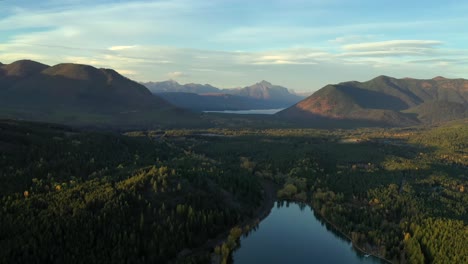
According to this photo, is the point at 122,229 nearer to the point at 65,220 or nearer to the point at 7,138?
the point at 65,220

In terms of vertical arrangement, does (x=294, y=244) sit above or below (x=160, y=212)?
below

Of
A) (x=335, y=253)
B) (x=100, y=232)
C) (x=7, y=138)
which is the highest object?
(x=7, y=138)

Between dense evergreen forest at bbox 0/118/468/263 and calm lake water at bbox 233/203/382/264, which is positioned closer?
dense evergreen forest at bbox 0/118/468/263

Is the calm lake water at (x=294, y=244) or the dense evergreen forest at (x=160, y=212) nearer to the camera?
the dense evergreen forest at (x=160, y=212)

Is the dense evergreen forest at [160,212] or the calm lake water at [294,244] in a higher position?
the dense evergreen forest at [160,212]

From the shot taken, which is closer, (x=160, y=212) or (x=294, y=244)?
(x=160, y=212)

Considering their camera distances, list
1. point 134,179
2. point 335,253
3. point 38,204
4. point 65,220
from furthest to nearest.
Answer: point 134,179
point 335,253
point 38,204
point 65,220

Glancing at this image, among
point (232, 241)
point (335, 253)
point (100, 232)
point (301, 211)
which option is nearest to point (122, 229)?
point (100, 232)

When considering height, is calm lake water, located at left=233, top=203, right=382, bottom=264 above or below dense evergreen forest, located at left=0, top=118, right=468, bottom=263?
below
